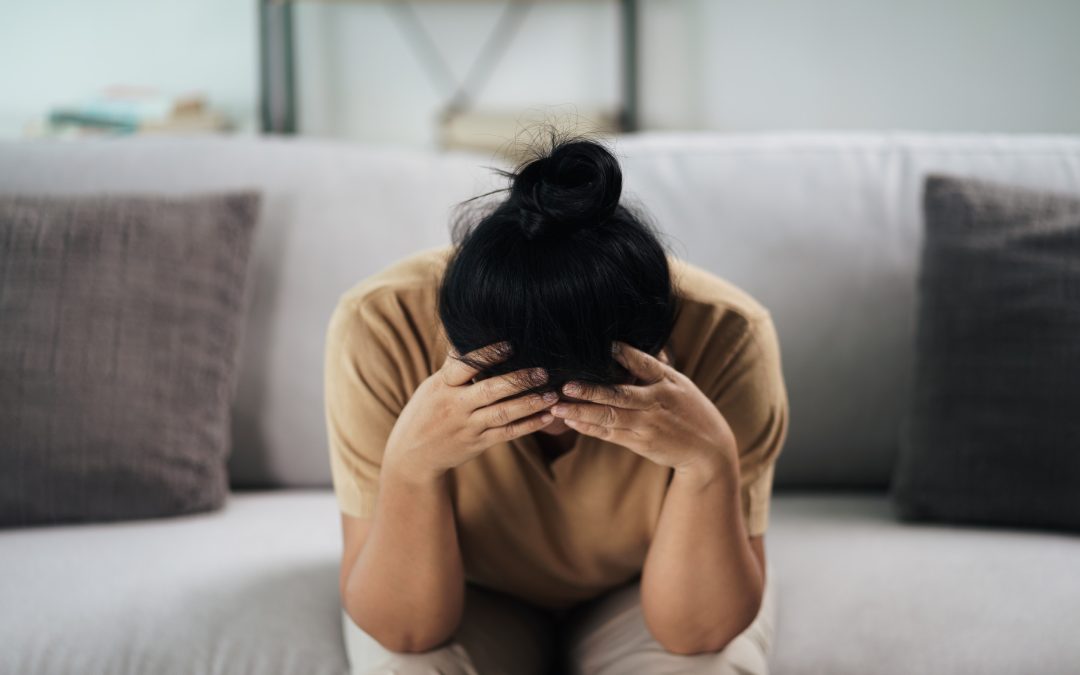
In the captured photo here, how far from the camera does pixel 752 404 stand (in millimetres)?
974

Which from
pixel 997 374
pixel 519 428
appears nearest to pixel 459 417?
pixel 519 428

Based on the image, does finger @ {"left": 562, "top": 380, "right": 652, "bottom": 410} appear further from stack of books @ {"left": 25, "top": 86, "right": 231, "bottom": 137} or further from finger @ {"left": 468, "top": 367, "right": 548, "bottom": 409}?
stack of books @ {"left": 25, "top": 86, "right": 231, "bottom": 137}

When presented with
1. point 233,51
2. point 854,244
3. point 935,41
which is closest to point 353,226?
point 854,244

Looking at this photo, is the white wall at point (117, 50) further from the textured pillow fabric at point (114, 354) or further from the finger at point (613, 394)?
the finger at point (613, 394)

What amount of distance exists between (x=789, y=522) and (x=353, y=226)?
737 millimetres

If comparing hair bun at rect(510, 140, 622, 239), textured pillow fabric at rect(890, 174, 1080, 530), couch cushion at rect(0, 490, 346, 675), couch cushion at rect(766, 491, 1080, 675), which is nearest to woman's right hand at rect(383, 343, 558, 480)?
hair bun at rect(510, 140, 622, 239)

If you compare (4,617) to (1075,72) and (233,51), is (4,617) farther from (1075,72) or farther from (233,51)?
(1075,72)

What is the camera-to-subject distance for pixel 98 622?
100 cm

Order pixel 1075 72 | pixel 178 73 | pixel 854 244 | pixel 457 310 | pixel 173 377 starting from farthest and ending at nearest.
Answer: pixel 178 73, pixel 1075 72, pixel 854 244, pixel 173 377, pixel 457 310

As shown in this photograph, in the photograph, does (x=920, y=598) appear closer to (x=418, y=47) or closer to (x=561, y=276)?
(x=561, y=276)

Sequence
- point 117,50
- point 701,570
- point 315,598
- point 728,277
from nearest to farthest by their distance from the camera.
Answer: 1. point 701,570
2. point 315,598
3. point 728,277
4. point 117,50

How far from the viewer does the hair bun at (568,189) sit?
746mm

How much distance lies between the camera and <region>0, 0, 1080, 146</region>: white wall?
260cm

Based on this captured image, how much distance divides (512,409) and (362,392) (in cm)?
24
